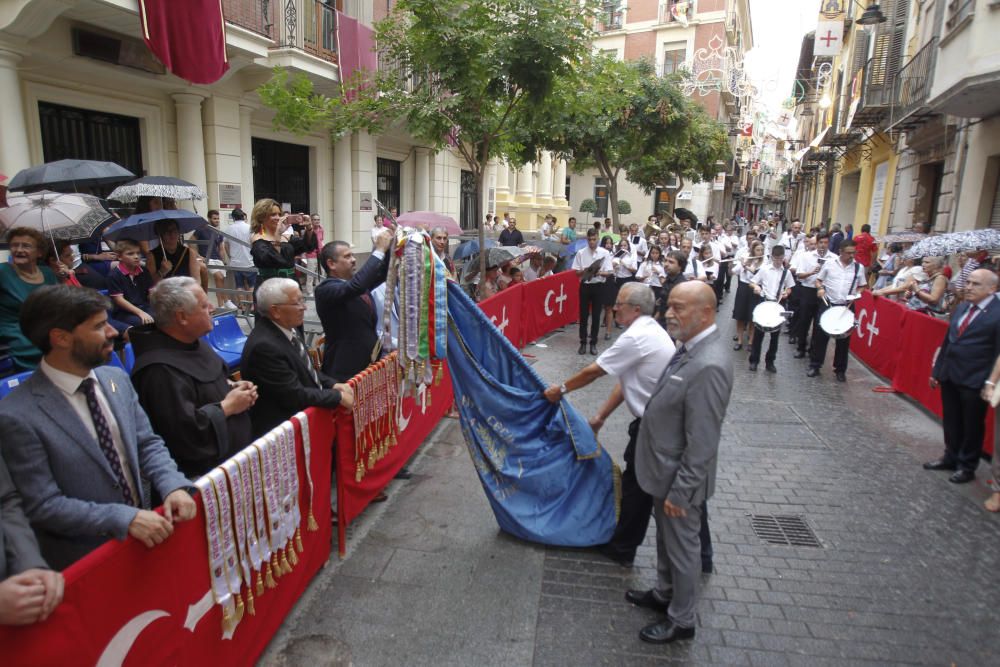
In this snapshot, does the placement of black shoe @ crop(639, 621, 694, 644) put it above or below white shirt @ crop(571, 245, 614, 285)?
below

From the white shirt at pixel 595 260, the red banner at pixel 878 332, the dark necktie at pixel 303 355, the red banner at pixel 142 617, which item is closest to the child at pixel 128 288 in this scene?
the dark necktie at pixel 303 355

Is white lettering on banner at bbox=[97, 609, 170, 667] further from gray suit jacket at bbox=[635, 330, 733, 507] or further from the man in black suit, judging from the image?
gray suit jacket at bbox=[635, 330, 733, 507]

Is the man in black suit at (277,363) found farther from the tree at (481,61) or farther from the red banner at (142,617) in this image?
the tree at (481,61)

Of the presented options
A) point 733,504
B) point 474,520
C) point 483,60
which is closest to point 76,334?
point 474,520

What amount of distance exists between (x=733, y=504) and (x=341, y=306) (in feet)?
11.8

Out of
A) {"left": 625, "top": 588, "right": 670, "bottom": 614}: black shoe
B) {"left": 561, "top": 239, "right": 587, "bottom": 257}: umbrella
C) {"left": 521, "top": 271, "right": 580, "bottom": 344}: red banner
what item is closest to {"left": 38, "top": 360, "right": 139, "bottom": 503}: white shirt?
{"left": 625, "top": 588, "right": 670, "bottom": 614}: black shoe

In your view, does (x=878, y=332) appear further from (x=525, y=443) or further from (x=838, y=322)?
(x=525, y=443)

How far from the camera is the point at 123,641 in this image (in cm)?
221

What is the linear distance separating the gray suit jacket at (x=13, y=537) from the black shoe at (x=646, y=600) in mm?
2994

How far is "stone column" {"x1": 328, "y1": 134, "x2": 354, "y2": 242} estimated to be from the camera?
55.7 ft

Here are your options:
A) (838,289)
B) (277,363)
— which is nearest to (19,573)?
(277,363)

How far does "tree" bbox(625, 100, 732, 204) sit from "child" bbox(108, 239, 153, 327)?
16.7 m

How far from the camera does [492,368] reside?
4344 mm

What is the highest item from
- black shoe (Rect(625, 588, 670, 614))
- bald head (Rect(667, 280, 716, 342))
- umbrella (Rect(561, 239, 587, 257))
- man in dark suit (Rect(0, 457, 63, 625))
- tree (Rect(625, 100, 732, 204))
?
tree (Rect(625, 100, 732, 204))
